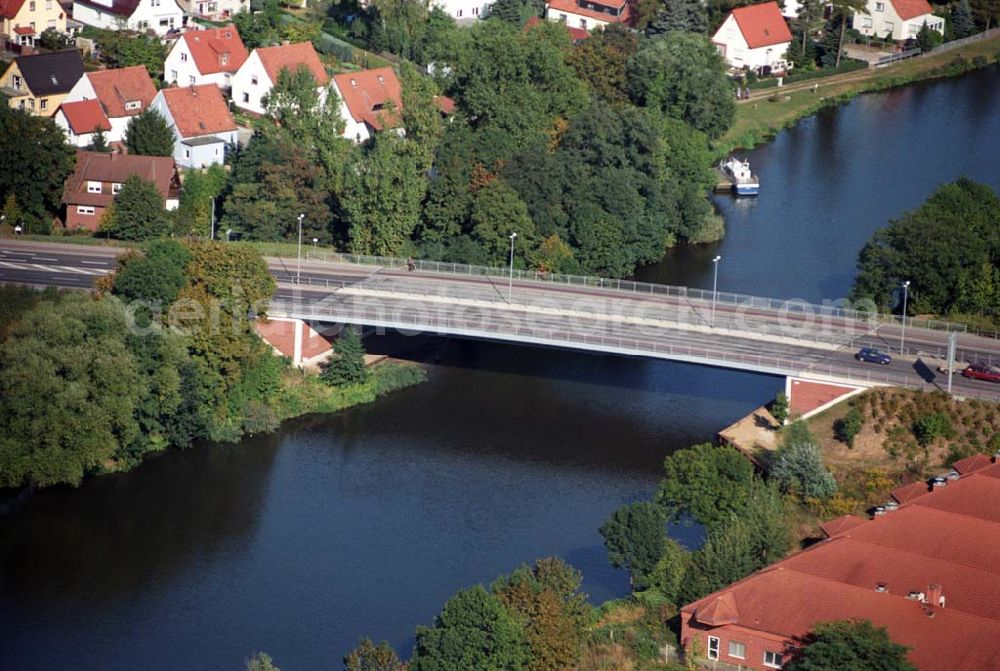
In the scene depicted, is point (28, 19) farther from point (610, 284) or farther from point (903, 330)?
point (903, 330)

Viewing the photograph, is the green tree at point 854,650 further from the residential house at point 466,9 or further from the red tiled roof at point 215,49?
the residential house at point 466,9

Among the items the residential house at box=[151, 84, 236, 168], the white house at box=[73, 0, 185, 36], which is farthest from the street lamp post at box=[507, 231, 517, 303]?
the white house at box=[73, 0, 185, 36]

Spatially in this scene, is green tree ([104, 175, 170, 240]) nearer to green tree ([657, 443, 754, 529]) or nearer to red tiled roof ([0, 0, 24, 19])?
red tiled roof ([0, 0, 24, 19])

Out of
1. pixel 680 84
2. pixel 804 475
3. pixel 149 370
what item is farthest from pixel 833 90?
pixel 149 370

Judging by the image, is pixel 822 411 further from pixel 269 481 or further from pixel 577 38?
pixel 577 38

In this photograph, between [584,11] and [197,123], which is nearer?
[197,123]

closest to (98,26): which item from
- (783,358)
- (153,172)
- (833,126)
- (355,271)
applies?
(153,172)
